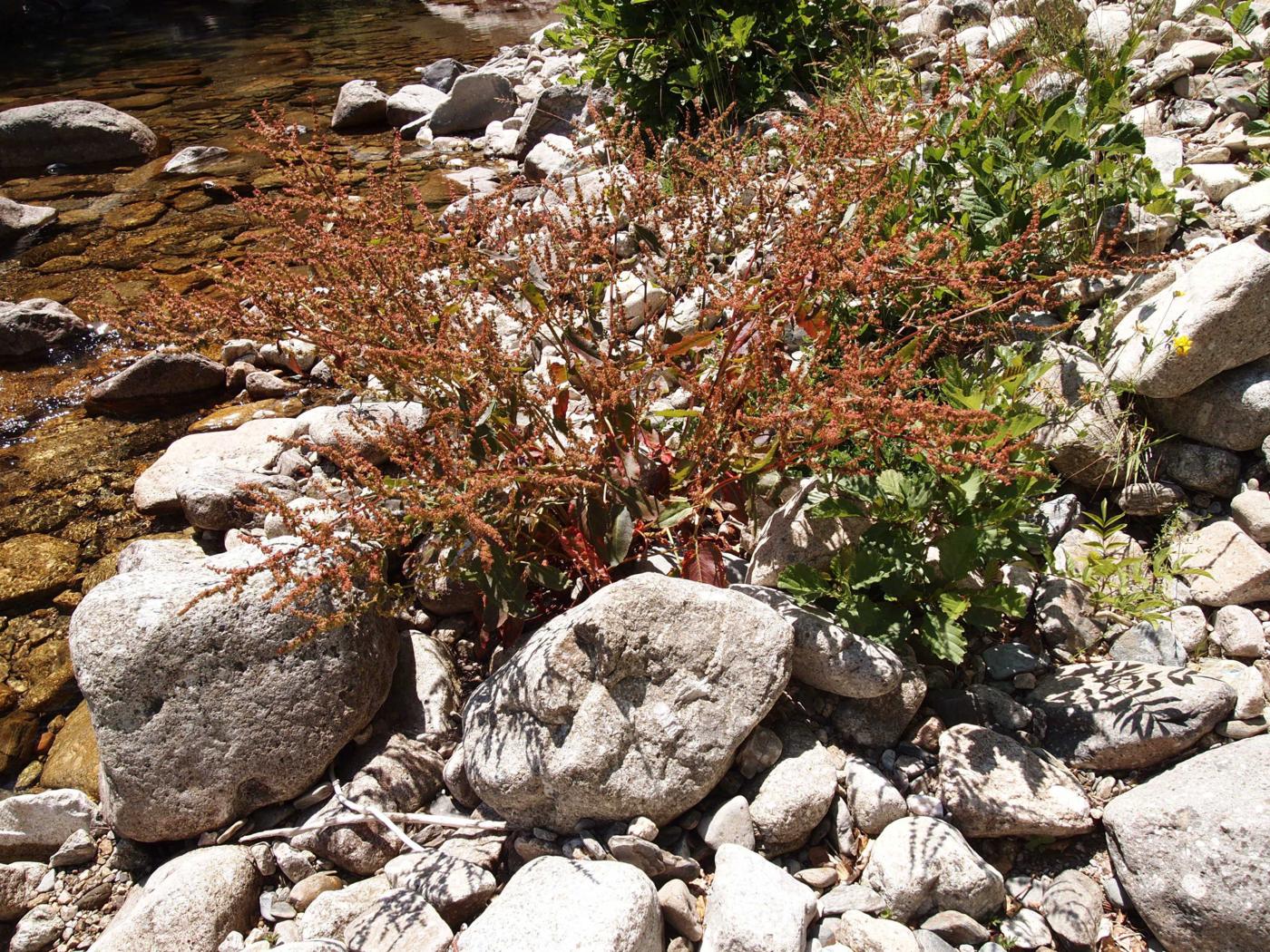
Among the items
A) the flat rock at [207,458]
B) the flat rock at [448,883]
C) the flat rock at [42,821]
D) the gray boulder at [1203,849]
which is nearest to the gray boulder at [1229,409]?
the gray boulder at [1203,849]

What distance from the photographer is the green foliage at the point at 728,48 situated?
6.64 metres

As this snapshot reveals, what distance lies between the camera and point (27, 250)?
866 centimetres

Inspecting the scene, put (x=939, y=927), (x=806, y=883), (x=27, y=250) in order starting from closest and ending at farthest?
(x=939, y=927)
(x=806, y=883)
(x=27, y=250)

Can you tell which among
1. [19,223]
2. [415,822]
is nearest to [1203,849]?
[415,822]

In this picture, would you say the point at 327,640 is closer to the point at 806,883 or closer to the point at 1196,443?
the point at 806,883

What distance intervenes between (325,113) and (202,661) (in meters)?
10.6

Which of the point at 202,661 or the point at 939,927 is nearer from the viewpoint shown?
the point at 939,927

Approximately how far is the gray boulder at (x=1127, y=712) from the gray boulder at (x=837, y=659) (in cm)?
56

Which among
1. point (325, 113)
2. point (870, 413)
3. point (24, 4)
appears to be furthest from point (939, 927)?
point (24, 4)

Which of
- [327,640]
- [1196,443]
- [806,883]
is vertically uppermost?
[1196,443]

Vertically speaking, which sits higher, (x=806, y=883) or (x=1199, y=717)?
(x=1199, y=717)

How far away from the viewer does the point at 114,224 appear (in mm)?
9133

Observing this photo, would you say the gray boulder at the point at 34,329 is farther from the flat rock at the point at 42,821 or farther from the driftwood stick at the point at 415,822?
the driftwood stick at the point at 415,822

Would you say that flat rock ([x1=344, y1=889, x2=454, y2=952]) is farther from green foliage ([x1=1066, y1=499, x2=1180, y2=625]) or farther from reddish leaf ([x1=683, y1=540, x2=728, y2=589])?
green foliage ([x1=1066, y1=499, x2=1180, y2=625])
